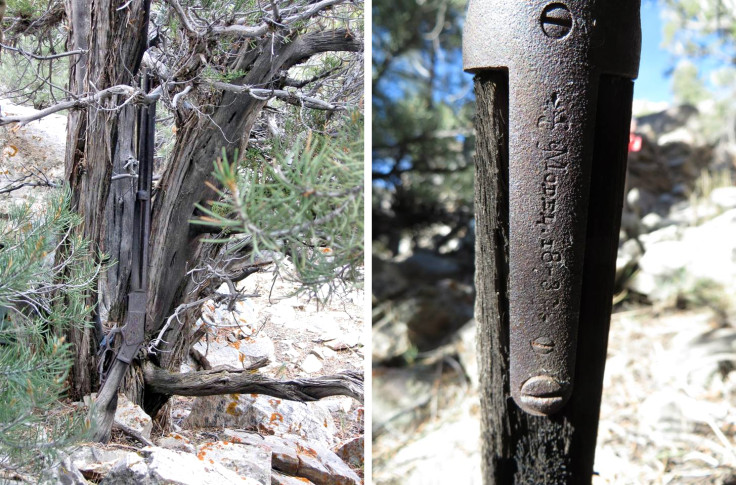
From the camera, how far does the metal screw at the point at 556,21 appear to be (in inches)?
21.5

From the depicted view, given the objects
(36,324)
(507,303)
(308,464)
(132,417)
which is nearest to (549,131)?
(507,303)

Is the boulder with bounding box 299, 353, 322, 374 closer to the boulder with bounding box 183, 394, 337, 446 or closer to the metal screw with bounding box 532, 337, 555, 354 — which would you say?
the boulder with bounding box 183, 394, 337, 446

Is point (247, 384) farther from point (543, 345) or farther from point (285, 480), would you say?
point (543, 345)

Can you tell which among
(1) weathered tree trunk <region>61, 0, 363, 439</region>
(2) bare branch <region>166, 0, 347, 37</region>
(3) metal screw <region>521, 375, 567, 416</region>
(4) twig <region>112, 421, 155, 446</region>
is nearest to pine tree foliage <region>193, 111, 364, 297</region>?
(3) metal screw <region>521, 375, 567, 416</region>

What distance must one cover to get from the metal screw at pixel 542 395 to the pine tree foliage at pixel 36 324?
0.65 meters

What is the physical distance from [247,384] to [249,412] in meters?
0.10

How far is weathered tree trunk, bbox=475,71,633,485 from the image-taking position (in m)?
0.60

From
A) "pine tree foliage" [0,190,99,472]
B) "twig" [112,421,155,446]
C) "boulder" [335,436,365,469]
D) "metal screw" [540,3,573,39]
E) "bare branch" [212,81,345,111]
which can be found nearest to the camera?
"metal screw" [540,3,573,39]

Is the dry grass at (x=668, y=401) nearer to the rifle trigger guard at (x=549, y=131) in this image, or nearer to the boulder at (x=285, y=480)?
the boulder at (x=285, y=480)

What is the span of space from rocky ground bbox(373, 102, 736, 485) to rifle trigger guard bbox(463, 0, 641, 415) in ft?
2.20

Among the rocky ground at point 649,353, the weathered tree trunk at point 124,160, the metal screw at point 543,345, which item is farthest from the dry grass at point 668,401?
the weathered tree trunk at point 124,160

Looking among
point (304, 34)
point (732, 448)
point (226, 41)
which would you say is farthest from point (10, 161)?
point (732, 448)

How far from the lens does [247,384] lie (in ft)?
4.29

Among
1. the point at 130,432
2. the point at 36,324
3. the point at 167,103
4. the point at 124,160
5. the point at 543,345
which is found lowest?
the point at 130,432
